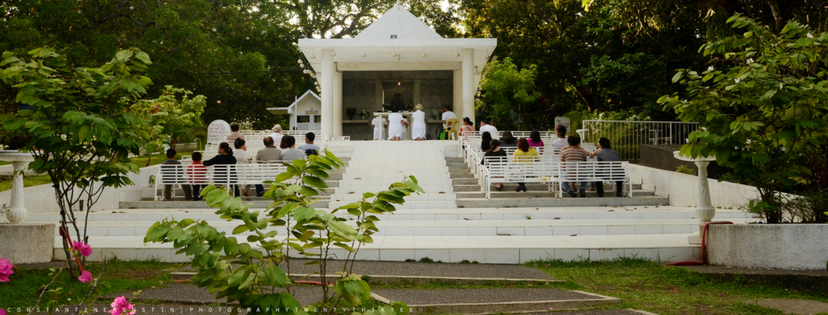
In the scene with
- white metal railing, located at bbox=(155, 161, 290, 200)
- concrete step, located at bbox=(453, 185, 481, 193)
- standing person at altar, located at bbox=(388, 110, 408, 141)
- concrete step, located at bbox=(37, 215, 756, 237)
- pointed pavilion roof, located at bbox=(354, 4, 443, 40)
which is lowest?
concrete step, located at bbox=(37, 215, 756, 237)

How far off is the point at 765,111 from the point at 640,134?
12864 millimetres

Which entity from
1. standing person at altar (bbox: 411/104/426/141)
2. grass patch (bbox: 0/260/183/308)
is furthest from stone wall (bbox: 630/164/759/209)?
grass patch (bbox: 0/260/183/308)

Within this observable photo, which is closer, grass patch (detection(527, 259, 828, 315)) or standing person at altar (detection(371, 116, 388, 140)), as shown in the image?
grass patch (detection(527, 259, 828, 315))

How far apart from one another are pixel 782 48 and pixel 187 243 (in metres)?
Answer: 6.89

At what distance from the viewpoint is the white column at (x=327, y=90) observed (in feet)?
78.2

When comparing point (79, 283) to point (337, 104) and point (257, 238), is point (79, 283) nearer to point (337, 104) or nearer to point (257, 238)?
point (257, 238)

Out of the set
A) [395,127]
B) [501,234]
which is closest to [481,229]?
[501,234]

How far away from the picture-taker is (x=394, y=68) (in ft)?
88.7

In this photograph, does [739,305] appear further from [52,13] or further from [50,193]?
[52,13]

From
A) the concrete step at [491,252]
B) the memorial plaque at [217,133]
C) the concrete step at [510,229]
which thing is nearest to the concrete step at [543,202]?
the concrete step at [510,229]

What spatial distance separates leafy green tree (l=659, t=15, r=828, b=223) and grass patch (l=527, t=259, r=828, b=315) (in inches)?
49.1

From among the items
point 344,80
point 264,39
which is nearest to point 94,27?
point 344,80

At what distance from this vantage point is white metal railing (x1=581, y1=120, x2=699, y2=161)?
64.1 feet

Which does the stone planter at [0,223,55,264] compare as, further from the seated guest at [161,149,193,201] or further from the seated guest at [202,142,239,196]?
the seated guest at [161,149,193,201]
